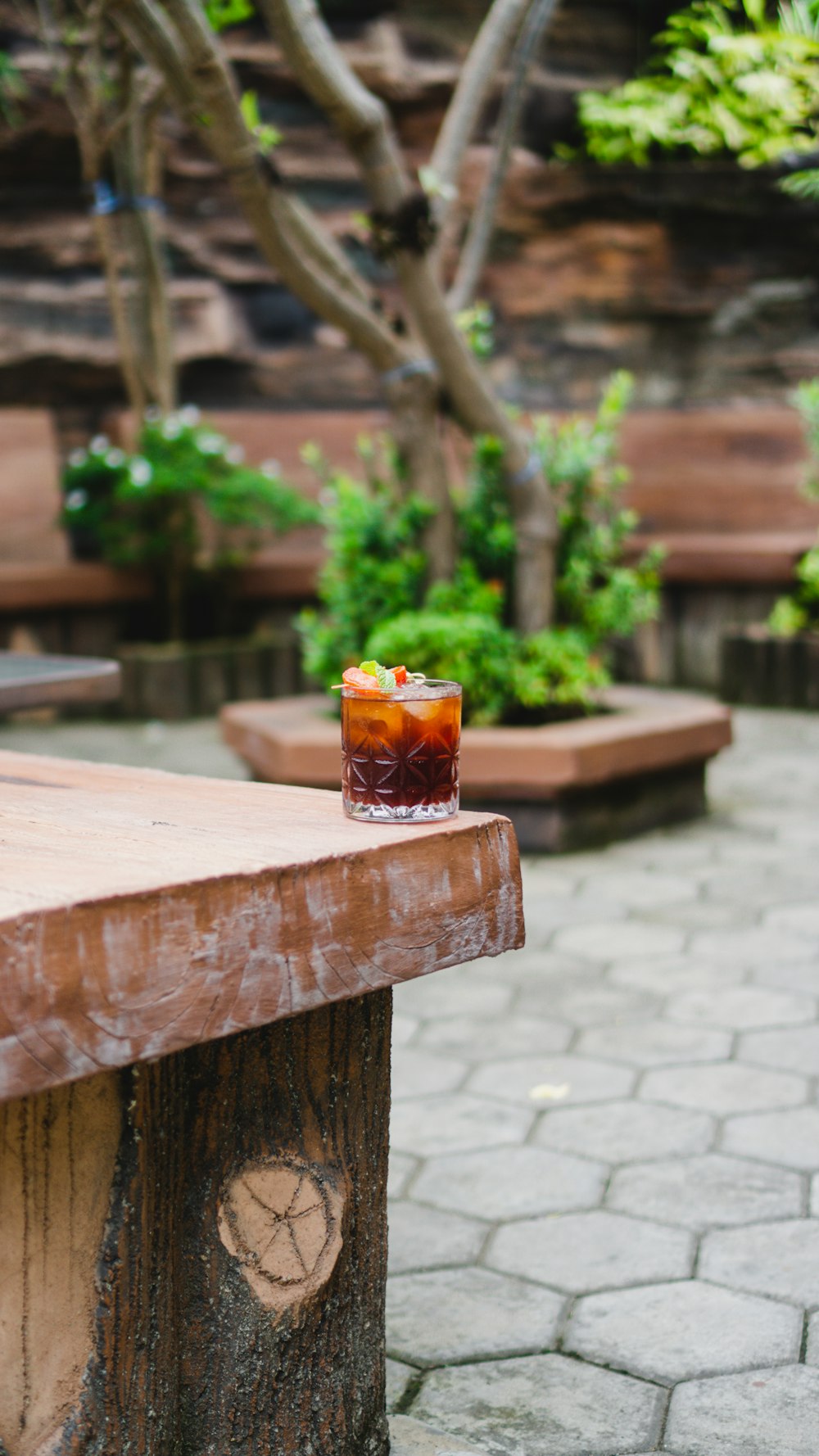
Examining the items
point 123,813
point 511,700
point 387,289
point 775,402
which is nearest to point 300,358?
point 387,289

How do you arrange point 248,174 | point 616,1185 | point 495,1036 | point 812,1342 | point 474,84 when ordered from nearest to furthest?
1. point 812,1342
2. point 616,1185
3. point 495,1036
4. point 248,174
5. point 474,84

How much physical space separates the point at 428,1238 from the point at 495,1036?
841 millimetres

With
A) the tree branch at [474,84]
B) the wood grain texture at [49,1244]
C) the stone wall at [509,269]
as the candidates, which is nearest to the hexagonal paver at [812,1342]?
the wood grain texture at [49,1244]

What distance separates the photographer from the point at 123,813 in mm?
→ 1482

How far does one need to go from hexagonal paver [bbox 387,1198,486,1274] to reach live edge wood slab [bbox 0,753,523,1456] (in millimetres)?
531

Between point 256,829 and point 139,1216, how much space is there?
0.37 m

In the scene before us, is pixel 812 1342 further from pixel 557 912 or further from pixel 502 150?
pixel 502 150

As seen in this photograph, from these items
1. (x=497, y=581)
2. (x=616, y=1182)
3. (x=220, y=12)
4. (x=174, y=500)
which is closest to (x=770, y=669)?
(x=497, y=581)

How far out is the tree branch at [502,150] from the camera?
5.23 m

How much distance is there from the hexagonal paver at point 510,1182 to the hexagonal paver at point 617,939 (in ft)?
3.60

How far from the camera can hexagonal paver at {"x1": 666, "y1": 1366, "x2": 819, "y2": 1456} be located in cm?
161

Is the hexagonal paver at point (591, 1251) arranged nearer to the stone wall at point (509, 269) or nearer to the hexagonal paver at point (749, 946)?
the hexagonal paver at point (749, 946)

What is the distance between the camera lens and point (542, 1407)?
5.63 ft

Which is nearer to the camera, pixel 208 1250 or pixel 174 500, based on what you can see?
pixel 208 1250
